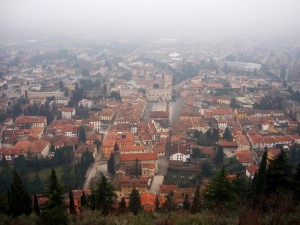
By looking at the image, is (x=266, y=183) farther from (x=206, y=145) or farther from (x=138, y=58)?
(x=138, y=58)

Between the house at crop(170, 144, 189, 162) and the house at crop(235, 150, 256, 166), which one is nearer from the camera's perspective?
the house at crop(235, 150, 256, 166)

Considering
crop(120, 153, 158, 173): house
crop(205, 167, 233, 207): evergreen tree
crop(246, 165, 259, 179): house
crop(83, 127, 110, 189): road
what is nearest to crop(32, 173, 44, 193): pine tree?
crop(83, 127, 110, 189): road

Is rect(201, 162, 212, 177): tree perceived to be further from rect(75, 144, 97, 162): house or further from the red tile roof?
rect(75, 144, 97, 162): house

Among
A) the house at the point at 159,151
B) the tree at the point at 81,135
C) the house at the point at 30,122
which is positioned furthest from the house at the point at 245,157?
the house at the point at 30,122

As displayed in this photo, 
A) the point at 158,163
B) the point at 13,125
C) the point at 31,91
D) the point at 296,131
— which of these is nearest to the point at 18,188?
the point at 158,163

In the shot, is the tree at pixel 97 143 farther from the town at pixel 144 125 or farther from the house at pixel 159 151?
the house at pixel 159 151

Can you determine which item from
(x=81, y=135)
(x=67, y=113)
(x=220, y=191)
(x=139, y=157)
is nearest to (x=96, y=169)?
(x=139, y=157)

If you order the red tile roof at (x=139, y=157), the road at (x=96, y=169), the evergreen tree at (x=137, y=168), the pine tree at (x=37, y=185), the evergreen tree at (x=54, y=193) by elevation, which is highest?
the evergreen tree at (x=54, y=193)
